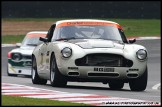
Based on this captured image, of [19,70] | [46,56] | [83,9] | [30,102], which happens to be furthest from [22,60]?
[83,9]

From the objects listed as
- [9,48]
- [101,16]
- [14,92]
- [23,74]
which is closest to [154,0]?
[101,16]

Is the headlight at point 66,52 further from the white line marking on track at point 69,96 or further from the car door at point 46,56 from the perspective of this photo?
the white line marking on track at point 69,96

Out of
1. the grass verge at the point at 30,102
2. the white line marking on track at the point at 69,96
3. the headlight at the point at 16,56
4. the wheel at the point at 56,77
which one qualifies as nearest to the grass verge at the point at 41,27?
the headlight at the point at 16,56

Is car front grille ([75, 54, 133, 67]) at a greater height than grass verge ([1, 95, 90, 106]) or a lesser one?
greater

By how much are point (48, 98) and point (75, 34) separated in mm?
4319

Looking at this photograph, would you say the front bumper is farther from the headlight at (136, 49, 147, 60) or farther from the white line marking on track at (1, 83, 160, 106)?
the white line marking on track at (1, 83, 160, 106)

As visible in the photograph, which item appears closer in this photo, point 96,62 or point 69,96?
point 69,96

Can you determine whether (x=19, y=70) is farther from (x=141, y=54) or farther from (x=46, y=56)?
(x=141, y=54)

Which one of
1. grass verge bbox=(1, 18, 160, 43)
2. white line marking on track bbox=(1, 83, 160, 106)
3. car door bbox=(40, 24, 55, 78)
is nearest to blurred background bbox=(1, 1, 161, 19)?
grass verge bbox=(1, 18, 160, 43)

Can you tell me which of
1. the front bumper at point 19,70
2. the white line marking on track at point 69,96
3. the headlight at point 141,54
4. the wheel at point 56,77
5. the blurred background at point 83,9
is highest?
the blurred background at point 83,9

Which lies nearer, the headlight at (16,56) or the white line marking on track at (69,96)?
the white line marking on track at (69,96)

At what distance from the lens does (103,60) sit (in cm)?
1423

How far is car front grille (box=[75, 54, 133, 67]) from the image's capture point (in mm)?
14203

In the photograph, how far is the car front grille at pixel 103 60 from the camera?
14203mm
